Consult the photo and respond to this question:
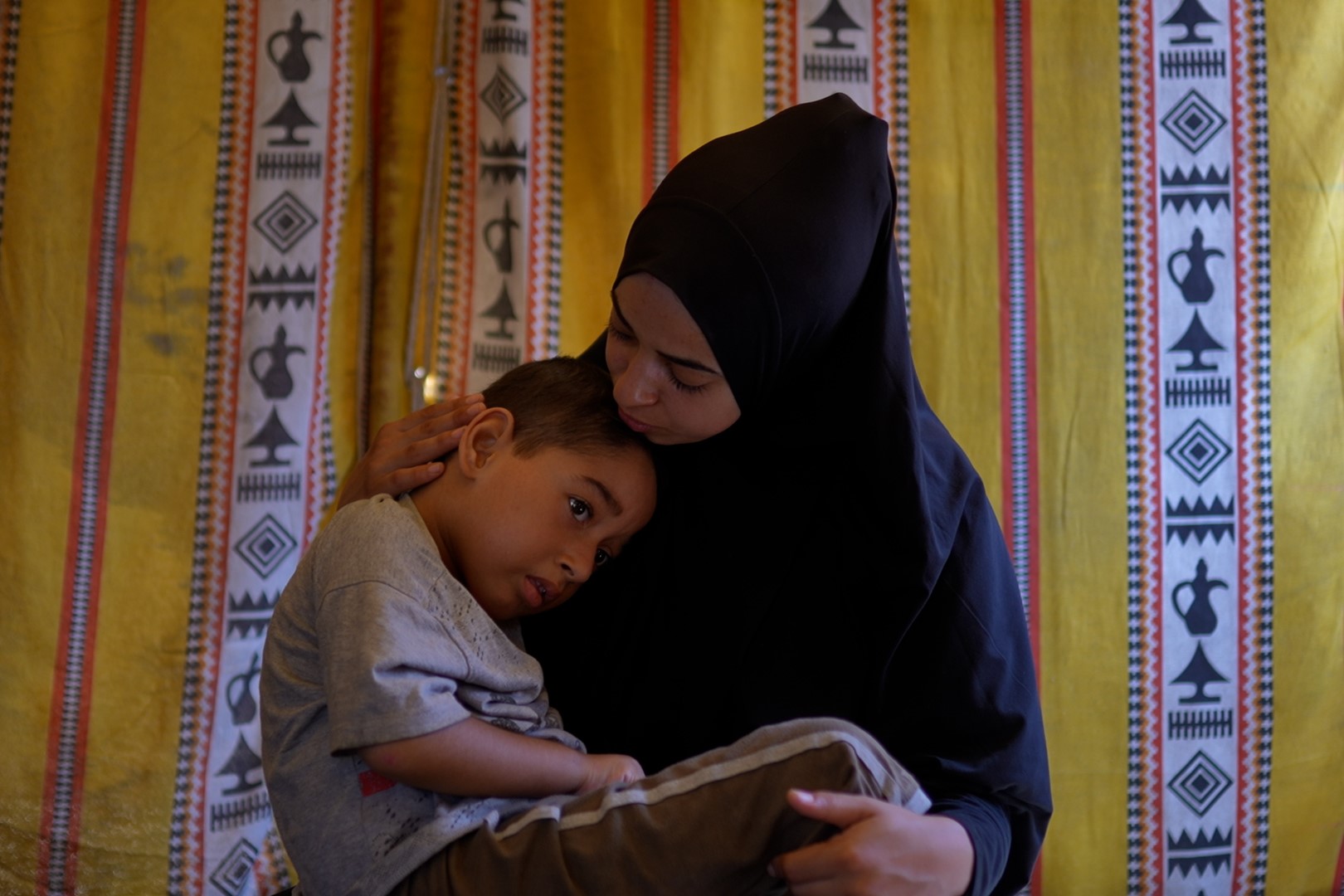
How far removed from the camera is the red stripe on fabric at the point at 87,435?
2168 millimetres

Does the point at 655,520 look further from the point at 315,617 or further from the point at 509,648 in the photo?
the point at 315,617

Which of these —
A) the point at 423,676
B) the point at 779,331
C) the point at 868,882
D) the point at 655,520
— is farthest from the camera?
the point at 655,520

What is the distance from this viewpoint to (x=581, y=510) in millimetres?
1368

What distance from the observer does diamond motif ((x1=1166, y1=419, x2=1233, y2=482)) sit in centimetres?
228

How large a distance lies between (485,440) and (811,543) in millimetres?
400

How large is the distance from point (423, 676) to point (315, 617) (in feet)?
0.54

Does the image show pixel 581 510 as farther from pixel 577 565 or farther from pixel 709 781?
pixel 709 781

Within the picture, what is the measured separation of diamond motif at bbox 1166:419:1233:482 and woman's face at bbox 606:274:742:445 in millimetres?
1276

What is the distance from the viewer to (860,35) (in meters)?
2.30

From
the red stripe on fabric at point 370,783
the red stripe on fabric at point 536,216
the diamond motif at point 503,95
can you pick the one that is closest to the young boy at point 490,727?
the red stripe on fabric at point 370,783

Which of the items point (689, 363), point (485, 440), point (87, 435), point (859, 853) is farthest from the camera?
point (87, 435)

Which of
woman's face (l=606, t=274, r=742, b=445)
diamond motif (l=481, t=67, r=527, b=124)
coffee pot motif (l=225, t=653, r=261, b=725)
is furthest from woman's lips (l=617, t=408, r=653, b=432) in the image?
coffee pot motif (l=225, t=653, r=261, b=725)

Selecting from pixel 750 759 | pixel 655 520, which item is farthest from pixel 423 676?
pixel 655 520

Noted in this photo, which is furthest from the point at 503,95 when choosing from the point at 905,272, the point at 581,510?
the point at 581,510
